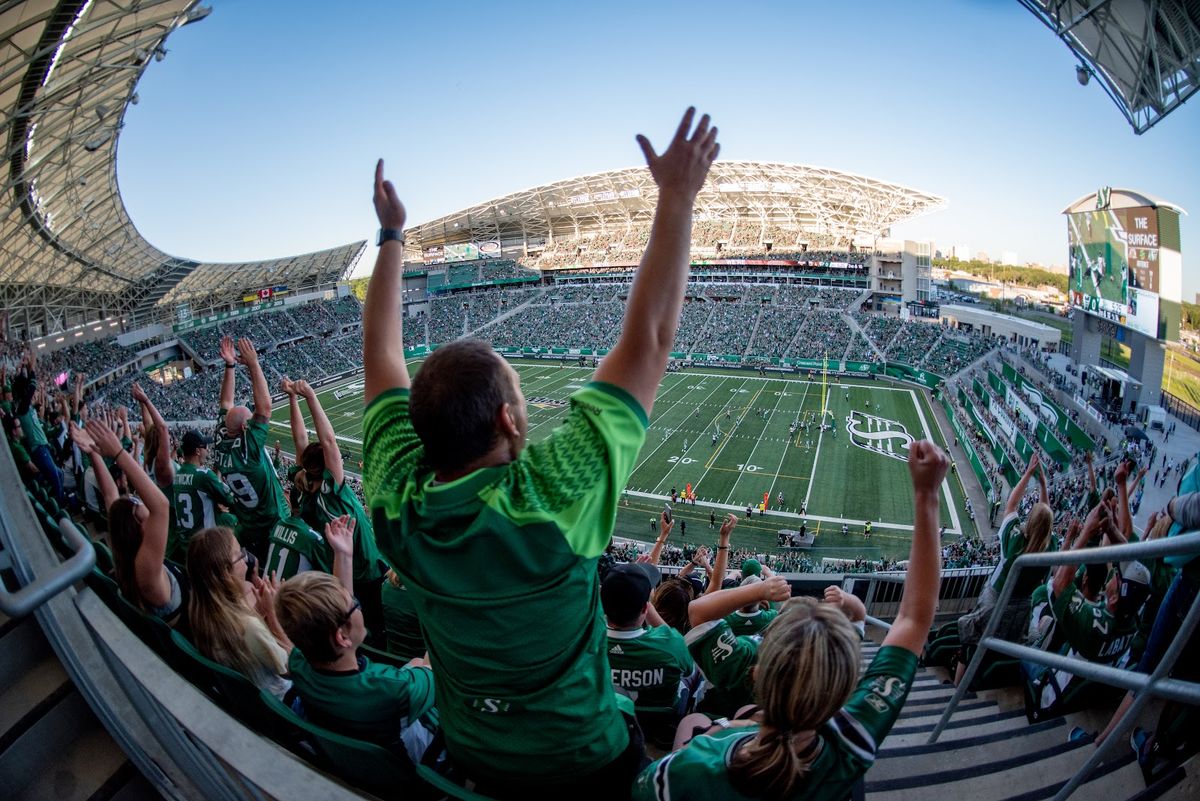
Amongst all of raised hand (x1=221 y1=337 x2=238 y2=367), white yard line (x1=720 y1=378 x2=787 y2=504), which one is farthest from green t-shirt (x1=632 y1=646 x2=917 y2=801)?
white yard line (x1=720 y1=378 x2=787 y2=504)

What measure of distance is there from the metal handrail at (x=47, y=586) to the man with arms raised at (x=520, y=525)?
0.88 m

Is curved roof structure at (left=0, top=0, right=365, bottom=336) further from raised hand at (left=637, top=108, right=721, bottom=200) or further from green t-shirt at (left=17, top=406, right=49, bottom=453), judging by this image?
raised hand at (left=637, top=108, right=721, bottom=200)

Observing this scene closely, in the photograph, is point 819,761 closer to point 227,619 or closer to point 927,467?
point 927,467

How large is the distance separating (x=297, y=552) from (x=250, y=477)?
3.91 feet

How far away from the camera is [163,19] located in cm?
1736

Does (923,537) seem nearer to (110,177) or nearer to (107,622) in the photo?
(107,622)

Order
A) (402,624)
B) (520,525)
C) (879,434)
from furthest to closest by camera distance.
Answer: (879,434), (402,624), (520,525)

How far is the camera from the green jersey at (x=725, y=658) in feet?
9.33

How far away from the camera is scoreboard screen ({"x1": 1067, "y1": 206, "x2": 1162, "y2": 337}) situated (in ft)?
72.9

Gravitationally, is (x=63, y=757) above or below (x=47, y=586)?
below

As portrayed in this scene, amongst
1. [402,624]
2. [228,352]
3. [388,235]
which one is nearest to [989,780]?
[402,624]

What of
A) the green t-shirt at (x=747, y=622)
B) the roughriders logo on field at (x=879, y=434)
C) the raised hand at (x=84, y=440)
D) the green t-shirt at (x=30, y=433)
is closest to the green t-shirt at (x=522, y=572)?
the green t-shirt at (x=747, y=622)

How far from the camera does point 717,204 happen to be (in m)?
65.9

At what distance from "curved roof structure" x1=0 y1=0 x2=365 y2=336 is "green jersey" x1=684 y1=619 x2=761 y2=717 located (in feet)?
53.0
